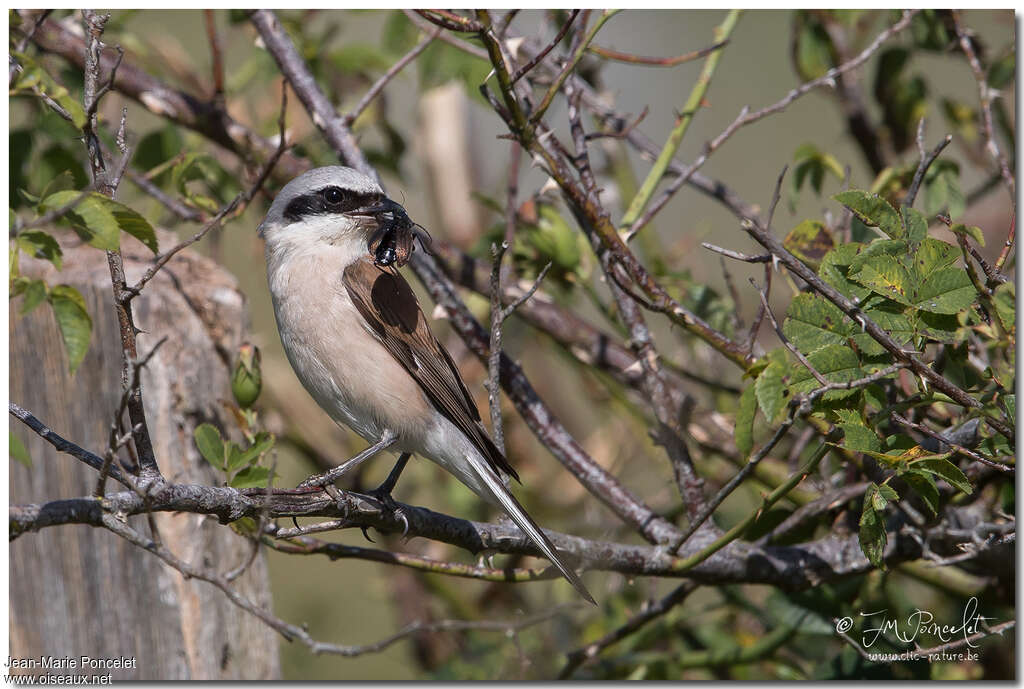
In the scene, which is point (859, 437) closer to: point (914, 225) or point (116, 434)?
point (914, 225)

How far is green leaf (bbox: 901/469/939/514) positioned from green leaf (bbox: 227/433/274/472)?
1276mm

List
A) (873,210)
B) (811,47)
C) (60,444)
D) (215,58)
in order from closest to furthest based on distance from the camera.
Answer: (60,444) < (873,210) < (215,58) < (811,47)

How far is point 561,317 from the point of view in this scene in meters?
3.07

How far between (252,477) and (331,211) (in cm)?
102

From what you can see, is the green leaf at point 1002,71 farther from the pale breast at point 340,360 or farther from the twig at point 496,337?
the pale breast at point 340,360

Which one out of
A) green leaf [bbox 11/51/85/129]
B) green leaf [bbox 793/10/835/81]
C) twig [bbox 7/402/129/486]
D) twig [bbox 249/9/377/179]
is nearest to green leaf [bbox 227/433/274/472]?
twig [bbox 7/402/129/486]

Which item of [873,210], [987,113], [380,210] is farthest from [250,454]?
[987,113]

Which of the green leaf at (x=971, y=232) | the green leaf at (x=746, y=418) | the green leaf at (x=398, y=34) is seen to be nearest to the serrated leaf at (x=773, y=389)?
the green leaf at (x=746, y=418)

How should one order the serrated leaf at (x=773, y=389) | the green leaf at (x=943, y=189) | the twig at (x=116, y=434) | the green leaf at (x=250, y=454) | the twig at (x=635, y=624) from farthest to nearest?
1. the green leaf at (x=943, y=189)
2. the twig at (x=635, y=624)
3. the serrated leaf at (x=773, y=389)
4. the green leaf at (x=250, y=454)
5. the twig at (x=116, y=434)

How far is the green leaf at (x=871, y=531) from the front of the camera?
1802 mm

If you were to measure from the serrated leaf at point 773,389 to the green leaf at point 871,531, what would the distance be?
0.32 meters

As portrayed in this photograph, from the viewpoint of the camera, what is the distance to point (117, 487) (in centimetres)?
233

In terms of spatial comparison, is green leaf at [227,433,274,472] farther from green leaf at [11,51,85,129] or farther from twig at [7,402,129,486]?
green leaf at [11,51,85,129]

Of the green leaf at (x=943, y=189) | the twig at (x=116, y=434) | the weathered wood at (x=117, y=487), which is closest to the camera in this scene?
the twig at (x=116, y=434)
